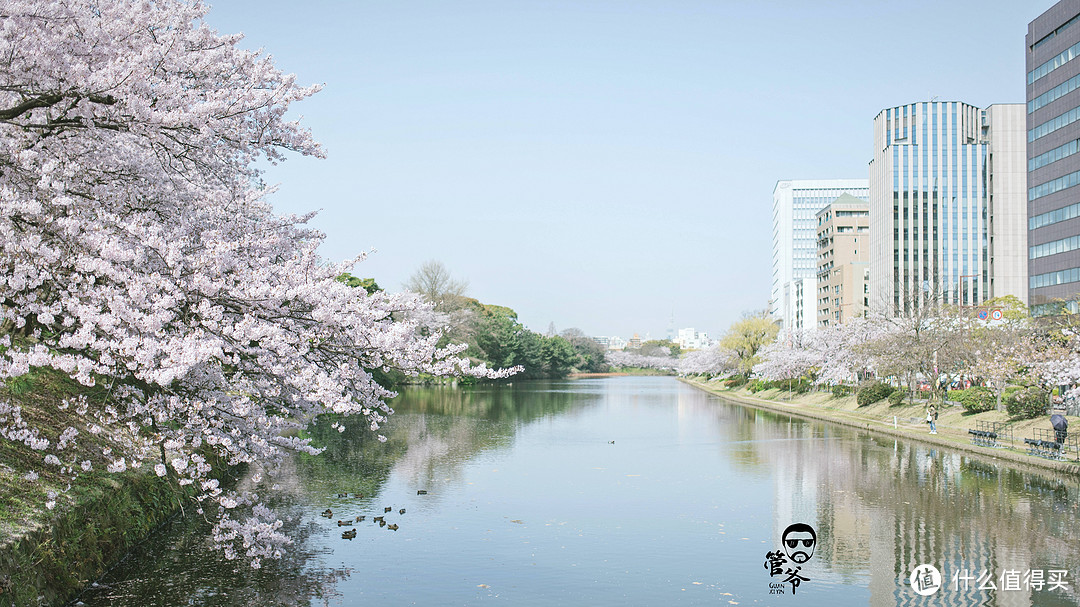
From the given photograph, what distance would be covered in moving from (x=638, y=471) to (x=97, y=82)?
20838 millimetres

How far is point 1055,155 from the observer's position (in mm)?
60812

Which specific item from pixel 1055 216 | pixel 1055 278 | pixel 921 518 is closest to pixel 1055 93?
Answer: pixel 1055 216

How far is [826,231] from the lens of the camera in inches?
5438

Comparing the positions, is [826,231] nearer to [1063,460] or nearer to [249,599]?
[1063,460]

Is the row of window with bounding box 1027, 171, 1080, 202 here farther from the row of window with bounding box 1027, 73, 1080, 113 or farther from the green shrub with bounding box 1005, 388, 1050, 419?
the green shrub with bounding box 1005, 388, 1050, 419

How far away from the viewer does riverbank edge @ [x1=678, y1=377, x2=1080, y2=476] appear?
24703 mm

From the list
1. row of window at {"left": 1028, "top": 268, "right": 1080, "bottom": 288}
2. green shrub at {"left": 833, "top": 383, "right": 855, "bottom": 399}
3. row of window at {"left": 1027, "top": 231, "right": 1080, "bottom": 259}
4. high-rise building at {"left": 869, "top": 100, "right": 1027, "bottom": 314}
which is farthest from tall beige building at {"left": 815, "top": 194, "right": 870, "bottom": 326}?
green shrub at {"left": 833, "top": 383, "right": 855, "bottom": 399}

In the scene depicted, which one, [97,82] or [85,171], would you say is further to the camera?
[85,171]

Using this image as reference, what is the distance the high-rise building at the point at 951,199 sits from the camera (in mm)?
108625

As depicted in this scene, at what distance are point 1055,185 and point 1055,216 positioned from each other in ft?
7.93

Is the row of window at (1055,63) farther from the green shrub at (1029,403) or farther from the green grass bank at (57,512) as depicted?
the green grass bank at (57,512)

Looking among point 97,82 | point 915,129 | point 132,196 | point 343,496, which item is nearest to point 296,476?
point 343,496

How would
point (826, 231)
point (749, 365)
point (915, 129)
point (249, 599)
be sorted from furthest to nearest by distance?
point (826, 231)
point (915, 129)
point (749, 365)
point (249, 599)

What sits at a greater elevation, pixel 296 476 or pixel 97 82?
pixel 97 82
